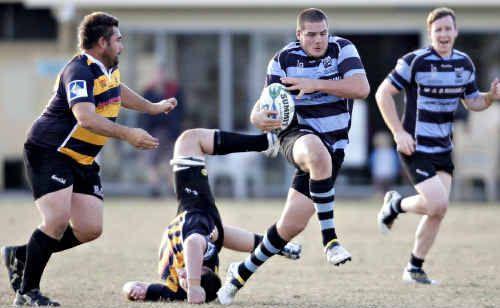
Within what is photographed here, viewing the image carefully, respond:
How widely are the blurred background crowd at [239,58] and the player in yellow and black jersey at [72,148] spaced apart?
11.1 metres

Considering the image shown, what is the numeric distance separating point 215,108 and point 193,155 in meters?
12.3

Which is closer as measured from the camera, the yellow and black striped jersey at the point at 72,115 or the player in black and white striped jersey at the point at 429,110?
the yellow and black striped jersey at the point at 72,115

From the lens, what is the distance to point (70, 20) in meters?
20.0

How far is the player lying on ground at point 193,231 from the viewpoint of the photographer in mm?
7500

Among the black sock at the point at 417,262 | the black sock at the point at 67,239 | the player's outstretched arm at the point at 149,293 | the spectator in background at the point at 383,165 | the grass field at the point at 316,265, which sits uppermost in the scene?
the black sock at the point at 67,239

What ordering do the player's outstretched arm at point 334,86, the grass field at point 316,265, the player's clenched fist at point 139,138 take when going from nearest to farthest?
the player's clenched fist at point 139,138 → the player's outstretched arm at point 334,86 → the grass field at point 316,265

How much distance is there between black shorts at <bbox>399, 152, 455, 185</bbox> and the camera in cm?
A: 895

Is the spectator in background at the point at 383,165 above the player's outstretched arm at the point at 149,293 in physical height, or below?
below

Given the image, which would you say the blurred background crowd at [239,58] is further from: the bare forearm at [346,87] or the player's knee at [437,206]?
the bare forearm at [346,87]

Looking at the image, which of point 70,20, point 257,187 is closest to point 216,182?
point 257,187

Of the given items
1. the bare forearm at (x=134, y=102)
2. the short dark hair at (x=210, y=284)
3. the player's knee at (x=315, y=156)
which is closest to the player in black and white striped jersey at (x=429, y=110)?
the player's knee at (x=315, y=156)

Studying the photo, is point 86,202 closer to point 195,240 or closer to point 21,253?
point 21,253

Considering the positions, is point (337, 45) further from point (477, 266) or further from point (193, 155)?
point (477, 266)

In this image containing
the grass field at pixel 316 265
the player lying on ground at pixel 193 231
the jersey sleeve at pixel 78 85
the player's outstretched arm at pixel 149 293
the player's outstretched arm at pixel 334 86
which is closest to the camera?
the jersey sleeve at pixel 78 85
